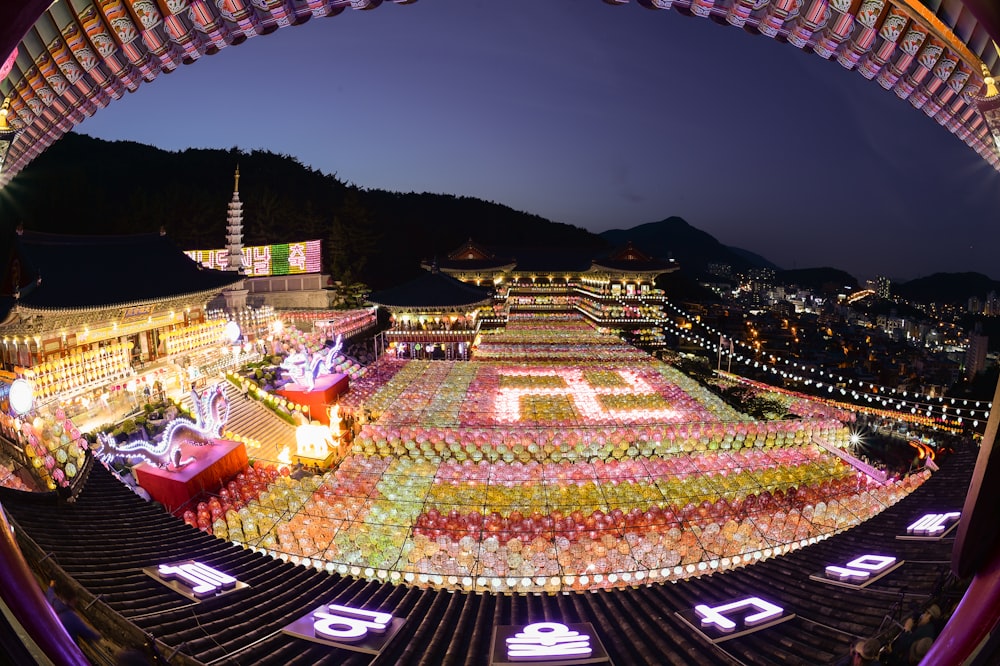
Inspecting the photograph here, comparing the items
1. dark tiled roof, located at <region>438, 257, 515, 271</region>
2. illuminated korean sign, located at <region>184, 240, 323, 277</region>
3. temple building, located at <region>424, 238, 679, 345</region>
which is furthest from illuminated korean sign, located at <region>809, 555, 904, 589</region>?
dark tiled roof, located at <region>438, 257, 515, 271</region>

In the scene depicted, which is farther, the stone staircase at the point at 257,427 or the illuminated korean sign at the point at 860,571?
the stone staircase at the point at 257,427

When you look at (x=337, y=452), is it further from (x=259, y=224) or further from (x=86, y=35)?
(x=259, y=224)

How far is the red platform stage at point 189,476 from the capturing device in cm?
921

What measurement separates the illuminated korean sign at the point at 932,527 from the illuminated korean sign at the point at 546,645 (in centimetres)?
477

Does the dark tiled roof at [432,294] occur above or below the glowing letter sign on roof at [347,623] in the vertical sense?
above

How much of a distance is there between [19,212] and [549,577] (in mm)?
35193

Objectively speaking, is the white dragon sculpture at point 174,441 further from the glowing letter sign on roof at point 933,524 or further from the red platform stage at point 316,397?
the glowing letter sign on roof at point 933,524

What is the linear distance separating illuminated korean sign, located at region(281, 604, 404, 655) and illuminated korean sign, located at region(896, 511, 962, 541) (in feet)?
21.8

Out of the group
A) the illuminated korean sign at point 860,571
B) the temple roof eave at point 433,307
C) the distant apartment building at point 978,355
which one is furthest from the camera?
the distant apartment building at point 978,355

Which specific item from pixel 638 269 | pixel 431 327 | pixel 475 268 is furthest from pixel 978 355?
pixel 431 327

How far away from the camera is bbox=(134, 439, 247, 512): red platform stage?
30.2 feet

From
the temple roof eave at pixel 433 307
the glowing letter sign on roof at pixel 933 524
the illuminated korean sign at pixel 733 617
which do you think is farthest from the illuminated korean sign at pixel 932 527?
the temple roof eave at pixel 433 307

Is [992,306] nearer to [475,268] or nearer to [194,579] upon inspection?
[475,268]

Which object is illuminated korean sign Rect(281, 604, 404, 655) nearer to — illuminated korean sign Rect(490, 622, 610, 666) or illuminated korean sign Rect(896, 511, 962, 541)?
illuminated korean sign Rect(490, 622, 610, 666)
